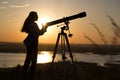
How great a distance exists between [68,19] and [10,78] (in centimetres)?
287

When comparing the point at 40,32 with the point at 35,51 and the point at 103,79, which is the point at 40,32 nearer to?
the point at 35,51

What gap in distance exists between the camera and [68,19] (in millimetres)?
9703

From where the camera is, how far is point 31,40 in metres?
9.54

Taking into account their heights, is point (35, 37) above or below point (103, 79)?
above

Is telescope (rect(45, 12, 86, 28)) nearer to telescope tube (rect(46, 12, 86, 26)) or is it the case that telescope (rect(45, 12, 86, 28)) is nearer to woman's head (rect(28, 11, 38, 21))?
telescope tube (rect(46, 12, 86, 26))

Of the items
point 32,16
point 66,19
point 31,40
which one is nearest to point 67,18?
point 66,19

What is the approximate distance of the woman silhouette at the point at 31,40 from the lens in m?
9.54

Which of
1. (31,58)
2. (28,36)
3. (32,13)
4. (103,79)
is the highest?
(32,13)

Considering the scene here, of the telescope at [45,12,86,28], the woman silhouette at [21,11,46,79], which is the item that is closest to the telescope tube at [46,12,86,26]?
the telescope at [45,12,86,28]

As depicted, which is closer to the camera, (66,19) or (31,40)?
(31,40)

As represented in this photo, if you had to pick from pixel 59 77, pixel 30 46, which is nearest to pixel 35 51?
pixel 30 46

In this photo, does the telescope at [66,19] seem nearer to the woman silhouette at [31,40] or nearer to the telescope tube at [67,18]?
the telescope tube at [67,18]

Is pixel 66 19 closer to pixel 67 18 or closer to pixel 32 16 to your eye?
pixel 67 18

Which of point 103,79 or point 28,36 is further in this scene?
point 103,79
